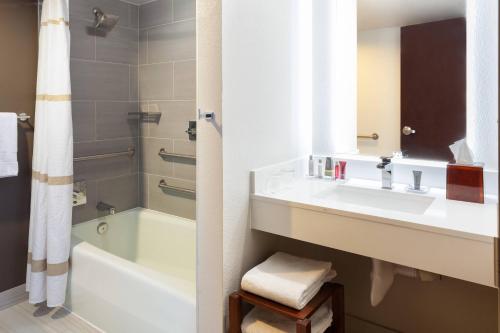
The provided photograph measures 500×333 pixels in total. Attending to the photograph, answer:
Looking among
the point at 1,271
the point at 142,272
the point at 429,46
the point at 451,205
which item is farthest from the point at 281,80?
the point at 1,271

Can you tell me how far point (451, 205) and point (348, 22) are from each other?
39.2 inches

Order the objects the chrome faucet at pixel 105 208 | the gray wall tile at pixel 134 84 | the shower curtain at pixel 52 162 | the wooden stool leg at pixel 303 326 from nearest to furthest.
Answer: the wooden stool leg at pixel 303 326 < the shower curtain at pixel 52 162 < the chrome faucet at pixel 105 208 < the gray wall tile at pixel 134 84

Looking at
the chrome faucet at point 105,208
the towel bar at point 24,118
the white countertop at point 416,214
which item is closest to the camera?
the white countertop at point 416,214

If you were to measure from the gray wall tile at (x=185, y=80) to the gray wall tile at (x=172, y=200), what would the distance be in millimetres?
617

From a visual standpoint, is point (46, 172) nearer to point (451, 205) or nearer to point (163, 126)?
point (163, 126)

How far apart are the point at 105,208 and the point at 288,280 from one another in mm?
1745

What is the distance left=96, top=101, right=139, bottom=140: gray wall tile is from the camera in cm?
253

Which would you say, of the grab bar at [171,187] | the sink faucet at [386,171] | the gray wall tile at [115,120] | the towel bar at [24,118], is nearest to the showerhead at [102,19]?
the gray wall tile at [115,120]

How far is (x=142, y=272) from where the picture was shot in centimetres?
174

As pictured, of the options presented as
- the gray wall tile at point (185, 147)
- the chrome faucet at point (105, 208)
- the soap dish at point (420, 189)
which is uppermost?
the gray wall tile at point (185, 147)

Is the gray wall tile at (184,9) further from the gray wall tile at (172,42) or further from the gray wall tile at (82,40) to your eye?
the gray wall tile at (82,40)

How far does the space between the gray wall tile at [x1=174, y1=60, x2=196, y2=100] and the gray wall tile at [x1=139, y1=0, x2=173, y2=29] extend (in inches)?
13.9

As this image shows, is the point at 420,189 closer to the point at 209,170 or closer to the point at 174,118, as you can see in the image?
the point at 209,170

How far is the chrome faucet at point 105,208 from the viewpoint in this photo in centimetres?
257
